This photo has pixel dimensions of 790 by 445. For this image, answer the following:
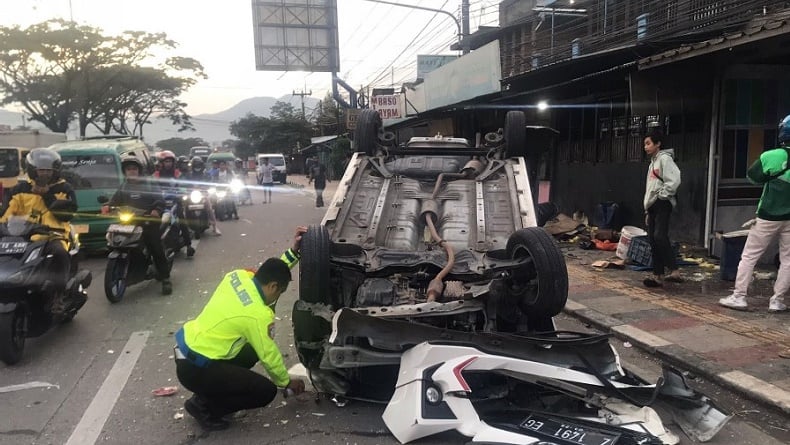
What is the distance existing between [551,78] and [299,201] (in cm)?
1292

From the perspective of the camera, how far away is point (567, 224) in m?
11.2

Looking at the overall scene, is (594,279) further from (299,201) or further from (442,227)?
(299,201)

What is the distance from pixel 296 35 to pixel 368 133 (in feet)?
84.8

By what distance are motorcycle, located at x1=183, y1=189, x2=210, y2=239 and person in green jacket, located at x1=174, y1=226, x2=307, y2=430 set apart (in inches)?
303

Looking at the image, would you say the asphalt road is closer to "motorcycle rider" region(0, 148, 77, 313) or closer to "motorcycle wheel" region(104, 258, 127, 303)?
"motorcycle wheel" region(104, 258, 127, 303)

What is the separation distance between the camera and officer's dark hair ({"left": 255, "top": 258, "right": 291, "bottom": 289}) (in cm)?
361

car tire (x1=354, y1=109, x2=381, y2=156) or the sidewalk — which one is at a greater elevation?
car tire (x1=354, y1=109, x2=381, y2=156)

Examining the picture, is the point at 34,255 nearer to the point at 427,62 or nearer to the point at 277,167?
the point at 427,62

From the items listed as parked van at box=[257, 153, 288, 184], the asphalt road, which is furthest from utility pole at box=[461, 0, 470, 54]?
parked van at box=[257, 153, 288, 184]

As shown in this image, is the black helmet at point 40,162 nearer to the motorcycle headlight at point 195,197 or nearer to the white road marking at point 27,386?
the white road marking at point 27,386

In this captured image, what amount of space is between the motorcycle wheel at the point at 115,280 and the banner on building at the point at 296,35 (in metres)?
25.0

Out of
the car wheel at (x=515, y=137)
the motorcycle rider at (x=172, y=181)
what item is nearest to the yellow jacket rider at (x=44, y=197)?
the motorcycle rider at (x=172, y=181)

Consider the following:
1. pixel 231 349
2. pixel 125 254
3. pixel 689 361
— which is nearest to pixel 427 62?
pixel 125 254

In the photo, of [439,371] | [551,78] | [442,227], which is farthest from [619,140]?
[439,371]
